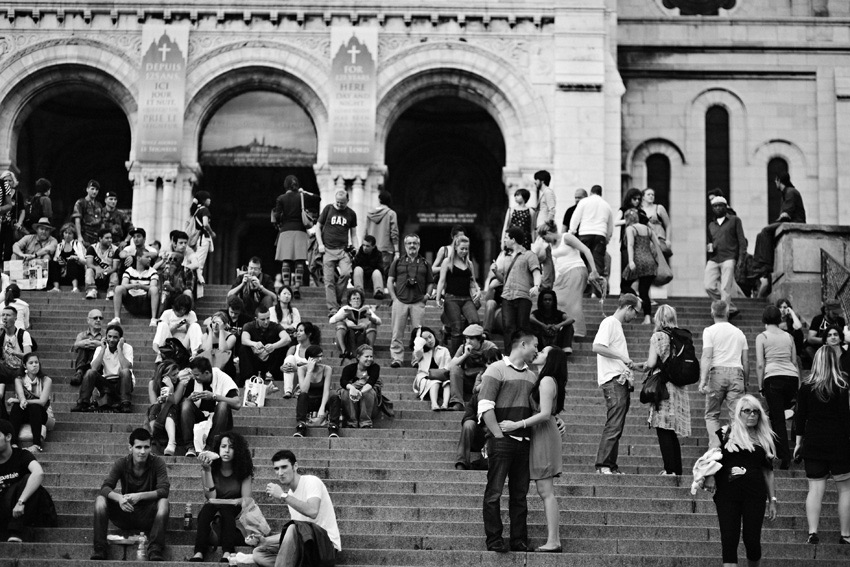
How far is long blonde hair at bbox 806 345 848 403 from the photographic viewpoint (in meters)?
13.4

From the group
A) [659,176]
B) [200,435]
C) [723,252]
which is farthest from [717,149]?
[200,435]

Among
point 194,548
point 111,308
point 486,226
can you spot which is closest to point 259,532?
point 194,548

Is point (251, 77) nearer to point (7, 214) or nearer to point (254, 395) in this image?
point (7, 214)

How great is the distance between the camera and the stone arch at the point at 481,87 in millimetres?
28047

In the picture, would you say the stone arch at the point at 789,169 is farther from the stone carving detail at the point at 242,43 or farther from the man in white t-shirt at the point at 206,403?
the man in white t-shirt at the point at 206,403

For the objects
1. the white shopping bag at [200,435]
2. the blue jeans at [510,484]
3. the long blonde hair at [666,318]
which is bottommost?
the blue jeans at [510,484]

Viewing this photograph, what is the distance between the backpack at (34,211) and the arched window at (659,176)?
14.0 metres

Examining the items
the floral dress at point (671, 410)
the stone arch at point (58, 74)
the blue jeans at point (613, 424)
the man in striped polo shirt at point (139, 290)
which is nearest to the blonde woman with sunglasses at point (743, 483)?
the floral dress at point (671, 410)

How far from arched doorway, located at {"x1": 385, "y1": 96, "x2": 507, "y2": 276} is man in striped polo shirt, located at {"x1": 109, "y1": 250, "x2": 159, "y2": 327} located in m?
11.8

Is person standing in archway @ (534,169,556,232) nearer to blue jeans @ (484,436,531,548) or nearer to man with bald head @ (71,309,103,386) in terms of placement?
man with bald head @ (71,309,103,386)

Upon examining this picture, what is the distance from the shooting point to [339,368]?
726 inches

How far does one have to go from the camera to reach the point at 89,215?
76.7 ft

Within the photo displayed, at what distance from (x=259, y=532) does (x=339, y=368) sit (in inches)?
237

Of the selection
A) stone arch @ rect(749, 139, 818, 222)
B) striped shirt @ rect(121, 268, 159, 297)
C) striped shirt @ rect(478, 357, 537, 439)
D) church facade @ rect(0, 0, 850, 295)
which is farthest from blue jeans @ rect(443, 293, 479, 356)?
stone arch @ rect(749, 139, 818, 222)
